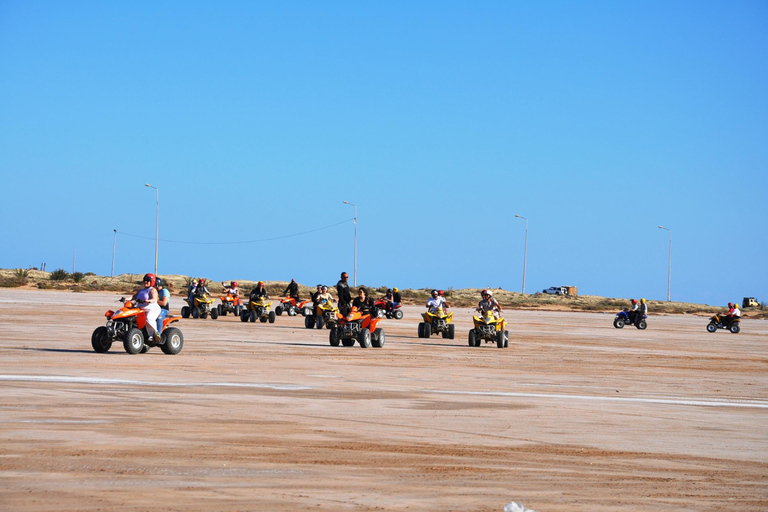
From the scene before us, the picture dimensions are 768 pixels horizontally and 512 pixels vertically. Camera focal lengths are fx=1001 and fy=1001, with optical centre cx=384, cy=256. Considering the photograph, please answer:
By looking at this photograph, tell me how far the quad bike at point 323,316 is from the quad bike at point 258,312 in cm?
394

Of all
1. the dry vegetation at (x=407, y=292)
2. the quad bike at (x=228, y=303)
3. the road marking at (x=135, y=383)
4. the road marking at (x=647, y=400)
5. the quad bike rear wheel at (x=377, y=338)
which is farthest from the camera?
the dry vegetation at (x=407, y=292)

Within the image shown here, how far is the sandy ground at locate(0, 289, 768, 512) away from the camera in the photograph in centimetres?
732

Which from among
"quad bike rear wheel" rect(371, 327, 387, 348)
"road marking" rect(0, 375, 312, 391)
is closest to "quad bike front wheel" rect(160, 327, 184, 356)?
"road marking" rect(0, 375, 312, 391)

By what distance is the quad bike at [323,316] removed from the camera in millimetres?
35531

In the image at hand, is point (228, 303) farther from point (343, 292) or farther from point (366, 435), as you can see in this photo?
point (366, 435)

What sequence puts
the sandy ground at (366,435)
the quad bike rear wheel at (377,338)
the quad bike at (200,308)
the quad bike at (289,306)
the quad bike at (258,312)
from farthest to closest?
1. the quad bike at (289,306)
2. the quad bike at (200,308)
3. the quad bike at (258,312)
4. the quad bike rear wheel at (377,338)
5. the sandy ground at (366,435)

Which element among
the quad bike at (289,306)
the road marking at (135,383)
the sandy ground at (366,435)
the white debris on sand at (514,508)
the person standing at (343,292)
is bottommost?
the road marking at (135,383)

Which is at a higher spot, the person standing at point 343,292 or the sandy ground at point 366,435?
the person standing at point 343,292

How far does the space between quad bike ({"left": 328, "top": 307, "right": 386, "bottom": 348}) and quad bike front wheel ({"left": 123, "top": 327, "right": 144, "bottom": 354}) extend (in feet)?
21.1

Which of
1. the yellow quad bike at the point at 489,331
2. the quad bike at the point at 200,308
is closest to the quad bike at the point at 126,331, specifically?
the yellow quad bike at the point at 489,331

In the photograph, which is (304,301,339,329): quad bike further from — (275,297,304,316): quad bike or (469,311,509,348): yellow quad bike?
(275,297,304,316): quad bike

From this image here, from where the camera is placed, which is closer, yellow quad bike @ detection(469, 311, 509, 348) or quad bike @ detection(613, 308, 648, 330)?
yellow quad bike @ detection(469, 311, 509, 348)

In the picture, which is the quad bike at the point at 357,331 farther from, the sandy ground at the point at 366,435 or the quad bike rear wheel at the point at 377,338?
the sandy ground at the point at 366,435

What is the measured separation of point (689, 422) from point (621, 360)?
41.8 feet
